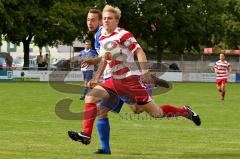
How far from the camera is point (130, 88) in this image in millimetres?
9328

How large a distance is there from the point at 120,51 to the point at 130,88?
576 mm

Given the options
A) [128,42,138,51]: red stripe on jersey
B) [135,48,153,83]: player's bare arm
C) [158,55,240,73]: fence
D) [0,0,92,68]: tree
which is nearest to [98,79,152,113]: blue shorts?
[135,48,153,83]: player's bare arm

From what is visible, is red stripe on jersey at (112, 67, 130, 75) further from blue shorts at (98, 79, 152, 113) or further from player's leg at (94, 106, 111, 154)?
player's leg at (94, 106, 111, 154)

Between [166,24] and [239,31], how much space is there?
13.4 m

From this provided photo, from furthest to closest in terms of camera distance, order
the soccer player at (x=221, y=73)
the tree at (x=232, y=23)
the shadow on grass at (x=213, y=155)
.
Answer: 1. the tree at (x=232, y=23)
2. the soccer player at (x=221, y=73)
3. the shadow on grass at (x=213, y=155)

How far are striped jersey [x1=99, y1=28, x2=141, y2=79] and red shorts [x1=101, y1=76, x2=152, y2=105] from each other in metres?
0.08

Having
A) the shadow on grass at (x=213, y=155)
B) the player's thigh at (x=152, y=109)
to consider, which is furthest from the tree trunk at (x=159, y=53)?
the shadow on grass at (x=213, y=155)

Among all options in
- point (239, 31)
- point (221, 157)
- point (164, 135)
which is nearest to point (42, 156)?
point (221, 157)

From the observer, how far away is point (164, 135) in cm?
1272

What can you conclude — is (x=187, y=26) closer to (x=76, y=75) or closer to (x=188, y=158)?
(x=76, y=75)

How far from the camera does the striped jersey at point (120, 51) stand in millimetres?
9250

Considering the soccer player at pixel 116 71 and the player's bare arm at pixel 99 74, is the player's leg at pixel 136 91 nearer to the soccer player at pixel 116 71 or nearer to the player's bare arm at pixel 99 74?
the soccer player at pixel 116 71

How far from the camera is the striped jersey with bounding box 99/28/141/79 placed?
925 cm

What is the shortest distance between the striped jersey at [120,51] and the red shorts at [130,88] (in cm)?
8
